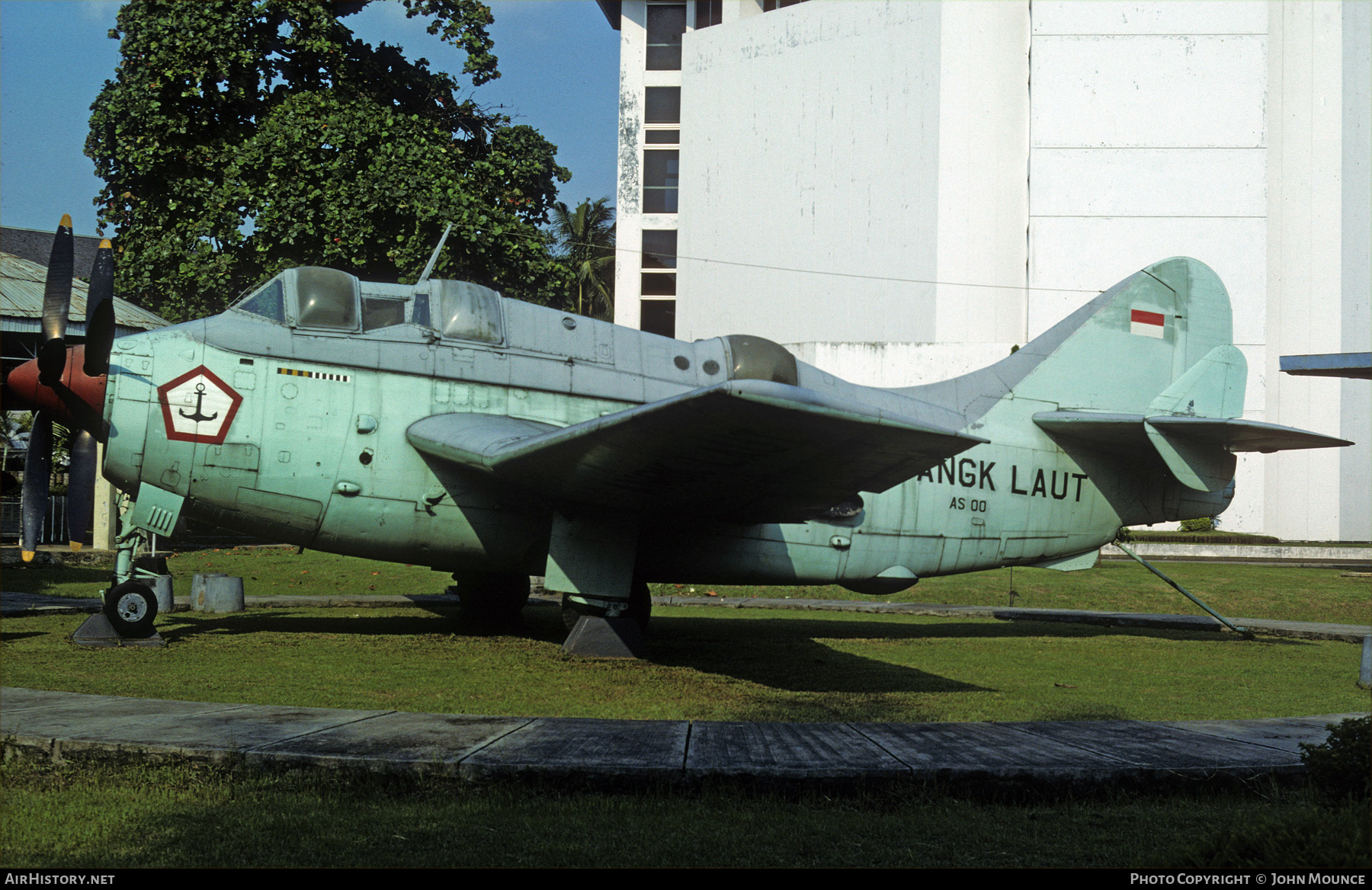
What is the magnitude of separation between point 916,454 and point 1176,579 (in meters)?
18.6

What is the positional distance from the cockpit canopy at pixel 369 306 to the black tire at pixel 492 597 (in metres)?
3.78

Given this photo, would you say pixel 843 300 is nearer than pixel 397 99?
No

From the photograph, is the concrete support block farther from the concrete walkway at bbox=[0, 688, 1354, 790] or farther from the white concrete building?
the white concrete building

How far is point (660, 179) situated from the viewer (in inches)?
2454

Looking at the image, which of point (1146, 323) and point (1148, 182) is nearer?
point (1146, 323)

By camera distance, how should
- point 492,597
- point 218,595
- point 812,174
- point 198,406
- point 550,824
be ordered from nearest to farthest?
point 550,824 < point 198,406 < point 492,597 < point 218,595 < point 812,174

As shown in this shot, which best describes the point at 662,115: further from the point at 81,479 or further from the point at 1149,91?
the point at 81,479

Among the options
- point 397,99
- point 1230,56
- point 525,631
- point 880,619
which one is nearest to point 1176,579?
point 880,619

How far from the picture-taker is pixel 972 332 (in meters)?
48.0

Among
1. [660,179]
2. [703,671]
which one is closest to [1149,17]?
[660,179]

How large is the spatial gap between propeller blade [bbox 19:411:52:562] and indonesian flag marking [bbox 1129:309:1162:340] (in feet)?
47.4

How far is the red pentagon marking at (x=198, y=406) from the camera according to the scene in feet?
34.3

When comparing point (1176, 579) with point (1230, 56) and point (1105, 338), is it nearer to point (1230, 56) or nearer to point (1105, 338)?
point (1105, 338)

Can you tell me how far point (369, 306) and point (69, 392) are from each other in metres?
3.02
